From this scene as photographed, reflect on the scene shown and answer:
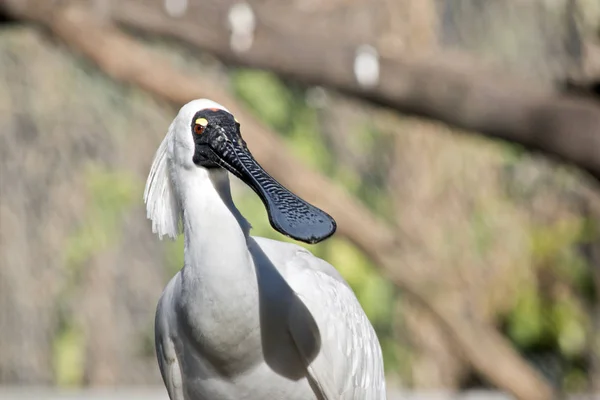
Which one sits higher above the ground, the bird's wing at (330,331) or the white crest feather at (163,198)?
the white crest feather at (163,198)

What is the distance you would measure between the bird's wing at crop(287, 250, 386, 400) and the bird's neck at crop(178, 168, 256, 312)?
24 cm

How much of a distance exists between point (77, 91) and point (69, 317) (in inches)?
61.5

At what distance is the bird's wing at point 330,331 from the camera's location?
322cm

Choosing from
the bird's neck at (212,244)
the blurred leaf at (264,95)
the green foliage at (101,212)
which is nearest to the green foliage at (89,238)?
the green foliage at (101,212)

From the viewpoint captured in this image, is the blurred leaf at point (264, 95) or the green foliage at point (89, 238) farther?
the green foliage at point (89, 238)

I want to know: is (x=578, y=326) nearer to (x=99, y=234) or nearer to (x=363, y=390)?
(x=99, y=234)

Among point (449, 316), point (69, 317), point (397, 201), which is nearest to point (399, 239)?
point (449, 316)

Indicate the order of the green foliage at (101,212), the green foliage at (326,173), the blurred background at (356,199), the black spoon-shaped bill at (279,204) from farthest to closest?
the green foliage at (101,212) → the green foliage at (326,173) → the blurred background at (356,199) → the black spoon-shaped bill at (279,204)

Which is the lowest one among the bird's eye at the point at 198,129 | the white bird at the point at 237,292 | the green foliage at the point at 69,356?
the green foliage at the point at 69,356

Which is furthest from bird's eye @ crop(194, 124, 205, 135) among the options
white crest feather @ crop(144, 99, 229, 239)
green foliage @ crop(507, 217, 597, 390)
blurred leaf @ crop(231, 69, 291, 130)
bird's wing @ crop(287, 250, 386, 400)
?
green foliage @ crop(507, 217, 597, 390)

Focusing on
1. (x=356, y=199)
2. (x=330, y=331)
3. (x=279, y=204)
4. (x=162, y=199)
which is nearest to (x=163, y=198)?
(x=162, y=199)

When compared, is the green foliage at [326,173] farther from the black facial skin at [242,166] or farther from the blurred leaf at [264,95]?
the black facial skin at [242,166]

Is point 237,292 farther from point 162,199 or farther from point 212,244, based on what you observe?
point 162,199

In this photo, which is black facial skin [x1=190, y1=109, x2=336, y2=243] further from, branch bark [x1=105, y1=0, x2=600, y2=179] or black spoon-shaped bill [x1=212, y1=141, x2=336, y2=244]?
branch bark [x1=105, y1=0, x2=600, y2=179]
